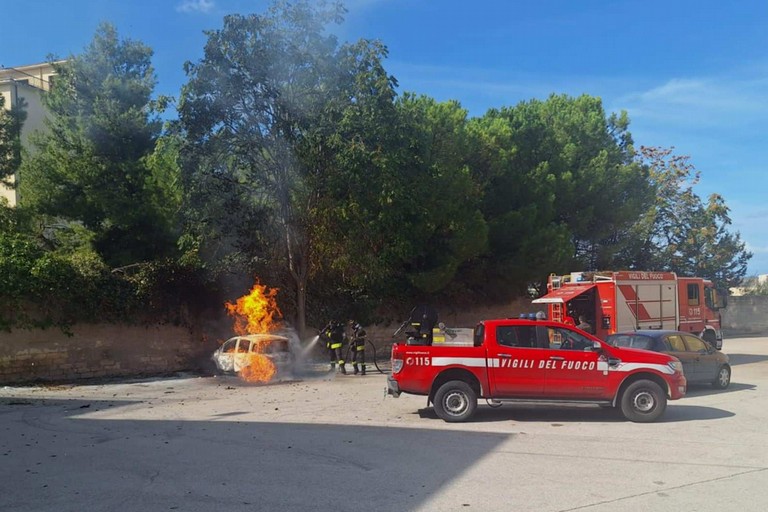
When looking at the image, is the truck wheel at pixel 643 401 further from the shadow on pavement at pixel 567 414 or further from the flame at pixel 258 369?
the flame at pixel 258 369

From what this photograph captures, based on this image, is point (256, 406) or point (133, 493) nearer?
point (133, 493)

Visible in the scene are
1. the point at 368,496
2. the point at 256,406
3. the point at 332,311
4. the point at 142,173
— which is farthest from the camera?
the point at 332,311

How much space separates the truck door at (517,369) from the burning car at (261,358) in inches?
371

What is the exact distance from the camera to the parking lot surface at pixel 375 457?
649 centimetres

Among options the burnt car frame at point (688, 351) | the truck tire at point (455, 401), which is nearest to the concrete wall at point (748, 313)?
the burnt car frame at point (688, 351)

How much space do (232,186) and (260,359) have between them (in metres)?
Result: 6.48

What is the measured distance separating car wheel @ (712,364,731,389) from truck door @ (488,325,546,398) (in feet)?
21.9

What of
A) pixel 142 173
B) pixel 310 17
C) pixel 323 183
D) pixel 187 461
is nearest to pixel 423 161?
pixel 323 183

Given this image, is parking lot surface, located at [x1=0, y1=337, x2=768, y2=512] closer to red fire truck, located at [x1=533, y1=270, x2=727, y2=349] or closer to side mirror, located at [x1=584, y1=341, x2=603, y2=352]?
side mirror, located at [x1=584, y1=341, x2=603, y2=352]

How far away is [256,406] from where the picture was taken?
44.9 feet

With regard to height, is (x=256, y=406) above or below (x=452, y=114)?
below

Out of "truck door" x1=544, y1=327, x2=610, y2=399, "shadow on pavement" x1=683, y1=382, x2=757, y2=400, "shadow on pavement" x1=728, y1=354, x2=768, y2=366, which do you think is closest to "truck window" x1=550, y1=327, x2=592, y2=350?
"truck door" x1=544, y1=327, x2=610, y2=399

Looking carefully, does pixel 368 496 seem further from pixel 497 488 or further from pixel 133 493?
pixel 133 493

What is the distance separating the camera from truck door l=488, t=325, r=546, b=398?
11.0 m
